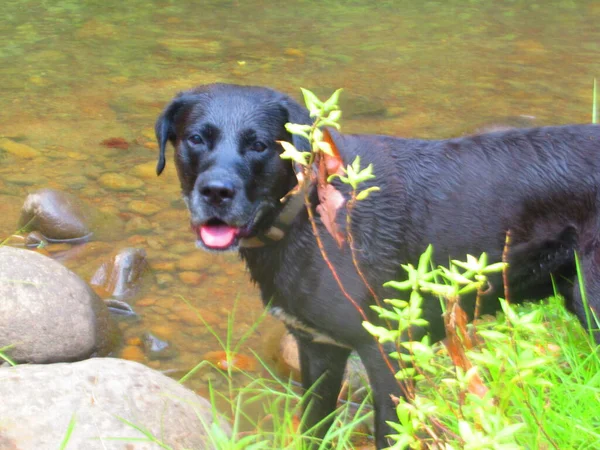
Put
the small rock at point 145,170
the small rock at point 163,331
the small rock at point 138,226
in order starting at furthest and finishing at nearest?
the small rock at point 145,170
the small rock at point 138,226
the small rock at point 163,331

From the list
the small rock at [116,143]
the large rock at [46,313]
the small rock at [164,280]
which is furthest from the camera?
the small rock at [116,143]

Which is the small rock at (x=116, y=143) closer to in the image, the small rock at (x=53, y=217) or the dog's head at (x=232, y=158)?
the small rock at (x=53, y=217)

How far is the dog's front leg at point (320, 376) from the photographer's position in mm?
3391

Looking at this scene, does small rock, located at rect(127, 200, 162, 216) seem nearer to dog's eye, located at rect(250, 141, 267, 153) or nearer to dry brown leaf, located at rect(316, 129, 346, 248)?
dog's eye, located at rect(250, 141, 267, 153)

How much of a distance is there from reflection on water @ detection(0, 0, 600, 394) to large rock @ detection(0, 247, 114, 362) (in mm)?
323

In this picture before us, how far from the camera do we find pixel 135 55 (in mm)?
8906

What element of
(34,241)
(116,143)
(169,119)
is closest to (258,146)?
(169,119)

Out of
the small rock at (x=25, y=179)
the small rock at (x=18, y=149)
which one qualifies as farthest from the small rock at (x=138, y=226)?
the small rock at (x=18, y=149)

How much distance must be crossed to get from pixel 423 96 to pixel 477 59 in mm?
1346

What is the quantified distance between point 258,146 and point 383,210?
0.56m

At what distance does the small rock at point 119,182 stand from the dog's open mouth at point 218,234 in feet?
9.90

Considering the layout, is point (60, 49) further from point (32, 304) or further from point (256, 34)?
point (32, 304)

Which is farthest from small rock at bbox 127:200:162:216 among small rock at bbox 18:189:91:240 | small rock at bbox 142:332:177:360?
small rock at bbox 142:332:177:360

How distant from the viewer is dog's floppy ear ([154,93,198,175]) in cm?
332
